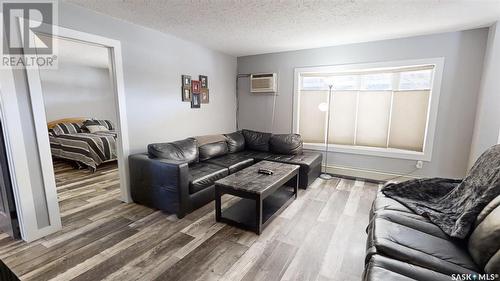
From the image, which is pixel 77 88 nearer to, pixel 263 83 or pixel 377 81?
pixel 263 83

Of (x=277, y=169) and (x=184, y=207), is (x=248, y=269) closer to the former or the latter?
(x=184, y=207)

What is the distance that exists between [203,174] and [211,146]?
914 millimetres

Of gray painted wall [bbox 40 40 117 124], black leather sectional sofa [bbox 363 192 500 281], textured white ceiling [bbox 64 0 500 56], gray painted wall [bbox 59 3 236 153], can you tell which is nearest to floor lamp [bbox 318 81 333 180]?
textured white ceiling [bbox 64 0 500 56]

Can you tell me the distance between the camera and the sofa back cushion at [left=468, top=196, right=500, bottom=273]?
1.15m

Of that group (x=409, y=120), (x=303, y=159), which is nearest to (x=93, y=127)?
(x=303, y=159)

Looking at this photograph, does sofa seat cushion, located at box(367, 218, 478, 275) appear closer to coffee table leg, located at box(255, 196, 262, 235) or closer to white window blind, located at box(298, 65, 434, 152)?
coffee table leg, located at box(255, 196, 262, 235)

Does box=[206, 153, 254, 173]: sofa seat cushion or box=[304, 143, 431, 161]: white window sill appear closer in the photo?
box=[206, 153, 254, 173]: sofa seat cushion

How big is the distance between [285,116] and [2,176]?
13.2 ft

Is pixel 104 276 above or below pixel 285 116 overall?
below

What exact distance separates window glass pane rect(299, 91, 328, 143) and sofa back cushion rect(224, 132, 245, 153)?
121 cm

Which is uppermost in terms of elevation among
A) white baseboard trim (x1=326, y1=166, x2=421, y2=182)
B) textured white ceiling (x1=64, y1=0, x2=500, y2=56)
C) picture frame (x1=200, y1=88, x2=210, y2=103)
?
textured white ceiling (x1=64, y1=0, x2=500, y2=56)

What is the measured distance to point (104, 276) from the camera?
1.74 meters

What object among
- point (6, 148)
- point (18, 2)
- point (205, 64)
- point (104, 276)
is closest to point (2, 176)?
point (6, 148)

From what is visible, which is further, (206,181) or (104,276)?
(206,181)
